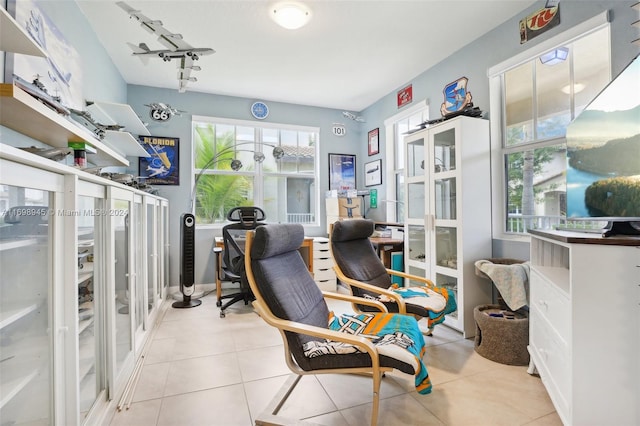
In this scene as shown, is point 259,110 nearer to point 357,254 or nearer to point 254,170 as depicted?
point 254,170

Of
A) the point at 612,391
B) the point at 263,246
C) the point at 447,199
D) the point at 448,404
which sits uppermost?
the point at 447,199

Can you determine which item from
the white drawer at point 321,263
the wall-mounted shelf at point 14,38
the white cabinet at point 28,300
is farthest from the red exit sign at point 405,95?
the white cabinet at point 28,300

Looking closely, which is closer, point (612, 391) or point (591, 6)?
point (612, 391)

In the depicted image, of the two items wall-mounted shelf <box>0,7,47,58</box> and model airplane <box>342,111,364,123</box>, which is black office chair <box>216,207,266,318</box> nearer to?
model airplane <box>342,111,364,123</box>

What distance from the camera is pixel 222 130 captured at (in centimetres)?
460

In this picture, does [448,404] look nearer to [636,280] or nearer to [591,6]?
[636,280]

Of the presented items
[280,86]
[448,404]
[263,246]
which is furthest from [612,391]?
[280,86]

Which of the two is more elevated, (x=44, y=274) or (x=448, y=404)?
(x=44, y=274)

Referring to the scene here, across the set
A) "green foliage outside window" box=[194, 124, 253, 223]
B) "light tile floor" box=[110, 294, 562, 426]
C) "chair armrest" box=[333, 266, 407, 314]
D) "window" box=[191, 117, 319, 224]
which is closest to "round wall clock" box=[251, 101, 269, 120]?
"window" box=[191, 117, 319, 224]

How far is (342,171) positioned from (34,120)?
411 centimetres

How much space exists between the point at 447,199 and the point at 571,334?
167cm

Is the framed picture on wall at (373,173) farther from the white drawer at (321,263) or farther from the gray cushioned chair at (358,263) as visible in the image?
the gray cushioned chair at (358,263)

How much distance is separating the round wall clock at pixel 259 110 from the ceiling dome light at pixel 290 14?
2017mm

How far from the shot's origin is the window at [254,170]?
4504mm
